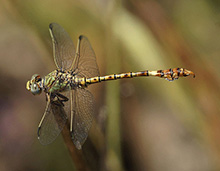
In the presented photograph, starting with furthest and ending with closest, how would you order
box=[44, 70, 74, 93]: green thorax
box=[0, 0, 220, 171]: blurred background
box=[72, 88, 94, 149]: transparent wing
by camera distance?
box=[0, 0, 220, 171]: blurred background
box=[44, 70, 74, 93]: green thorax
box=[72, 88, 94, 149]: transparent wing

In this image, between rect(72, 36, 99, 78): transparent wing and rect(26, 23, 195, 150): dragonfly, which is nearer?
rect(26, 23, 195, 150): dragonfly

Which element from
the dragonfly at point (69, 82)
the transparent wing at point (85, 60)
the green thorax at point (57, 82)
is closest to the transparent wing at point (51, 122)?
the dragonfly at point (69, 82)

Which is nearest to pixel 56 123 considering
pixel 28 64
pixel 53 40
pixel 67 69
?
pixel 67 69

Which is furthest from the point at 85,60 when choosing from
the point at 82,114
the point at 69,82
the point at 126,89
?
the point at 126,89

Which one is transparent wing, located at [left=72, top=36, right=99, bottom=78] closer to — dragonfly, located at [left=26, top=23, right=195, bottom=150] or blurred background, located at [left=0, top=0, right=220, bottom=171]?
dragonfly, located at [left=26, top=23, right=195, bottom=150]

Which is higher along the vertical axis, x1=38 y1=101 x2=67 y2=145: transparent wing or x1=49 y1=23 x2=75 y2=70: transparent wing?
x1=49 y1=23 x2=75 y2=70: transparent wing

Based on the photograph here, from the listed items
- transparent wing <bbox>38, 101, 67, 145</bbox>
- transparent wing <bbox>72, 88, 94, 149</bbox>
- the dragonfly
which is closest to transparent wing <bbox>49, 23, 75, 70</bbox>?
the dragonfly

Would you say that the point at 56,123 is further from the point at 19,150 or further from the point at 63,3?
the point at 63,3
